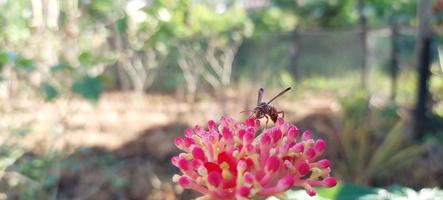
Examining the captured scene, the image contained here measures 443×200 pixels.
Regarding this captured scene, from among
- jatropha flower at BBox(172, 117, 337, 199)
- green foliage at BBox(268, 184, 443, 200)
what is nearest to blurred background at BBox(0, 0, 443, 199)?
green foliage at BBox(268, 184, 443, 200)

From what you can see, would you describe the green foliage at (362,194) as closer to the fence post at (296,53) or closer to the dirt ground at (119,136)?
the dirt ground at (119,136)

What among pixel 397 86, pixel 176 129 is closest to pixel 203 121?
pixel 176 129

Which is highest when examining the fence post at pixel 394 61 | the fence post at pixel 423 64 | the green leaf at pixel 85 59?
the fence post at pixel 394 61

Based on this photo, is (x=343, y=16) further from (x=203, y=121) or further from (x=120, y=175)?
(x=120, y=175)

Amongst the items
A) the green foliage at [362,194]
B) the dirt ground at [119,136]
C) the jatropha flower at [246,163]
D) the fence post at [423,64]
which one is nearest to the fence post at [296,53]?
the dirt ground at [119,136]

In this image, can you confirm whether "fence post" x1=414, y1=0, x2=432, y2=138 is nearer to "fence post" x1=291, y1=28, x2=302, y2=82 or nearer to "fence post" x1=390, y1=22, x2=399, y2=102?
"fence post" x1=390, y1=22, x2=399, y2=102

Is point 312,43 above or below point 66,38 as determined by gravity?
above
